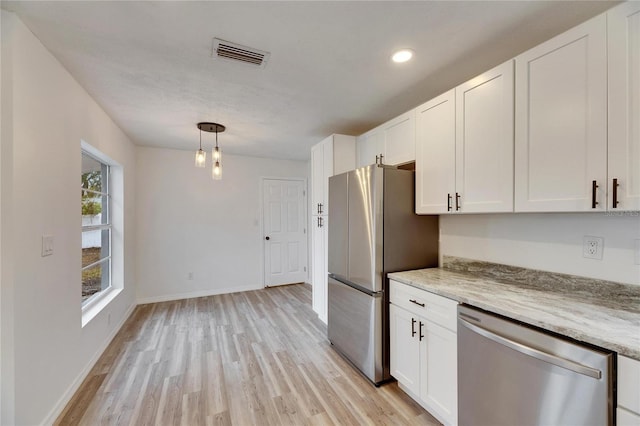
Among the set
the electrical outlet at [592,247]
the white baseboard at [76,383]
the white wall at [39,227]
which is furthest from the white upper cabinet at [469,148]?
the white baseboard at [76,383]

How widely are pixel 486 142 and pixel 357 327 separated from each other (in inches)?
69.3

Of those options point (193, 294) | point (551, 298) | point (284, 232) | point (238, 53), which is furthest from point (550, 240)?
point (193, 294)

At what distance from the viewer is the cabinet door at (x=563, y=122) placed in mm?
1261

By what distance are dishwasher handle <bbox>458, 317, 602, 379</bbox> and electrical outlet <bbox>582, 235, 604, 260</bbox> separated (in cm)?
78

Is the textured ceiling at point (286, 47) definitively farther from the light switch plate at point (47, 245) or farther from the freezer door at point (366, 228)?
the light switch plate at point (47, 245)

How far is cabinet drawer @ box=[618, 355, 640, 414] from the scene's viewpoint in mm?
934

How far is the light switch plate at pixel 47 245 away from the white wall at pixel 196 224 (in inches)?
95.6

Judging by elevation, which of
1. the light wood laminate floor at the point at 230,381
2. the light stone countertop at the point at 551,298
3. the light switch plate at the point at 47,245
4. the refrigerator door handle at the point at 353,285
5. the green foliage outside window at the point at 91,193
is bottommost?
the light wood laminate floor at the point at 230,381

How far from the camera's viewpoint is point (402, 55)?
5.76 ft

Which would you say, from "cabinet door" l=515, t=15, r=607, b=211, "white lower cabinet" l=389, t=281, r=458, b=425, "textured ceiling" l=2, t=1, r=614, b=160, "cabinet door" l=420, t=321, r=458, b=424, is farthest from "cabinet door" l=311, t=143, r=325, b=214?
"cabinet door" l=515, t=15, r=607, b=211

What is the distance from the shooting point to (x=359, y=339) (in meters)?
2.29

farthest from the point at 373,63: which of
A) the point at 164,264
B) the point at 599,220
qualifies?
the point at 164,264

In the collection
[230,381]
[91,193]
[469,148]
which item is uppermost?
[469,148]

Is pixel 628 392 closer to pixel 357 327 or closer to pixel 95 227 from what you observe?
pixel 357 327
